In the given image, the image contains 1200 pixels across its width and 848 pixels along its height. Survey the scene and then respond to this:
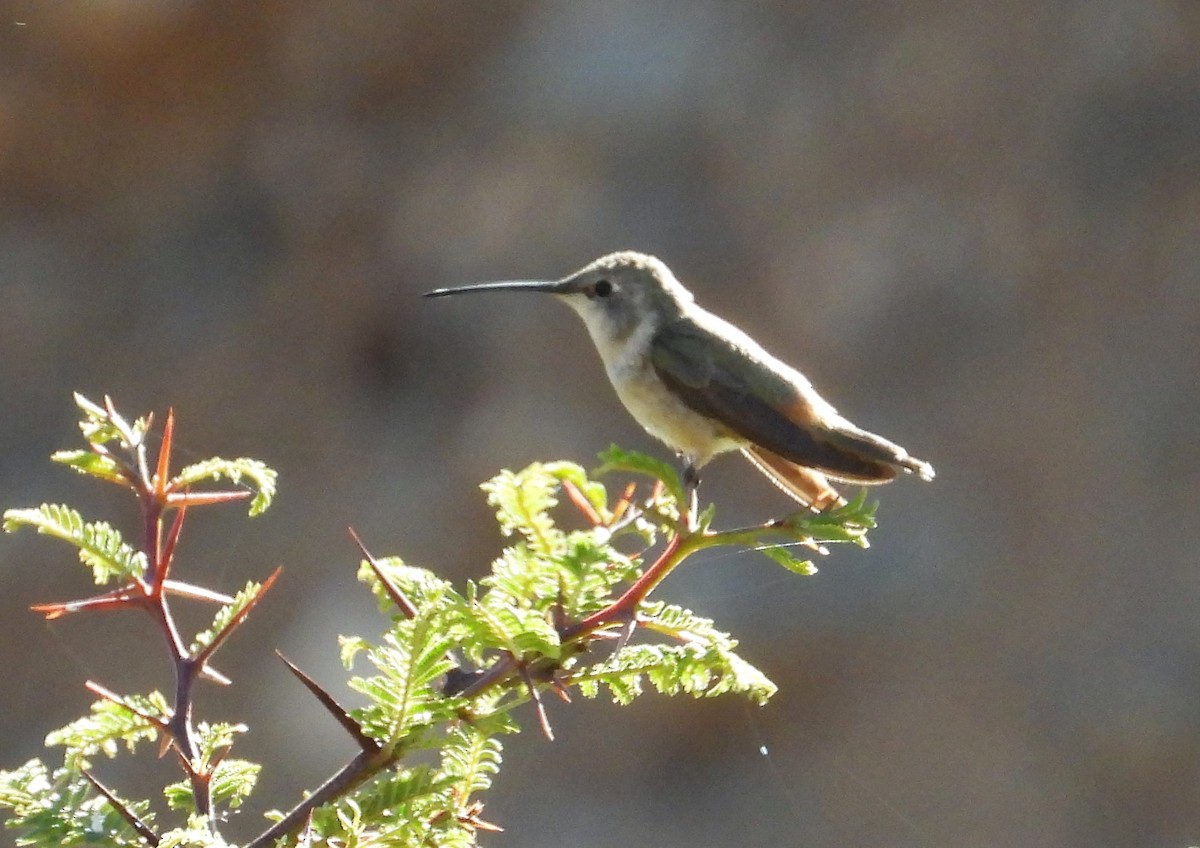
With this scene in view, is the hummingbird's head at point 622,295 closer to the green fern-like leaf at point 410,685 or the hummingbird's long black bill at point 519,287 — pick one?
the hummingbird's long black bill at point 519,287

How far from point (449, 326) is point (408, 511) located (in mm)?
1154

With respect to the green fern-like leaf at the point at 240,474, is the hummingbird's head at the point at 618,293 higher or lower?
higher

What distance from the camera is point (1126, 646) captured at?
22.2ft

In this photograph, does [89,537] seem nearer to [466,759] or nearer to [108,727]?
[108,727]

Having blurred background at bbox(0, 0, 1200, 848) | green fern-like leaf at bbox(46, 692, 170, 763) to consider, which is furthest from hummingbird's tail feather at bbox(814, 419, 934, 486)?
blurred background at bbox(0, 0, 1200, 848)

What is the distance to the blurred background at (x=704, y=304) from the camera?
6879 millimetres

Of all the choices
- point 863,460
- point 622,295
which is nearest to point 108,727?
point 863,460

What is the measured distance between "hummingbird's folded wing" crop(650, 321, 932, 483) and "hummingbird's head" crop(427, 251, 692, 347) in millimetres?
111

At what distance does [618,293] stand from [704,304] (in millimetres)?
4583

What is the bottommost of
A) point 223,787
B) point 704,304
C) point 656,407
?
point 223,787

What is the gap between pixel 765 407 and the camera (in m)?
2.17

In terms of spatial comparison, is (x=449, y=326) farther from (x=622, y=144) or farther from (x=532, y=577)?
(x=532, y=577)

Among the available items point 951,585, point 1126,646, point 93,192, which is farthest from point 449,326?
point 1126,646

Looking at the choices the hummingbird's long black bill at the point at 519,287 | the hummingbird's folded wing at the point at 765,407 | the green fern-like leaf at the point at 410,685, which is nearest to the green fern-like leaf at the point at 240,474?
the green fern-like leaf at the point at 410,685
